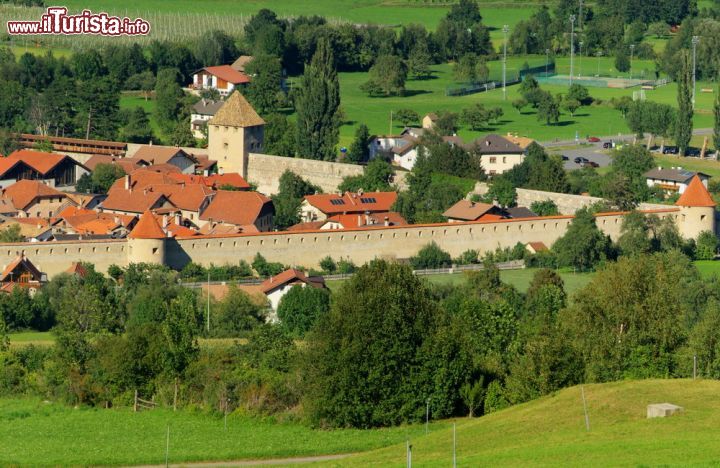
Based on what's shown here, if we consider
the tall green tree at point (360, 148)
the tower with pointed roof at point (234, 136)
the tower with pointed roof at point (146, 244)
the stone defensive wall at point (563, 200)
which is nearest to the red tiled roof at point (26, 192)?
the tower with pointed roof at point (234, 136)

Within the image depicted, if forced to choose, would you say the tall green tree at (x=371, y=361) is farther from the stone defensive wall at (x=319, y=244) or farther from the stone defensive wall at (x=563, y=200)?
the stone defensive wall at (x=563, y=200)

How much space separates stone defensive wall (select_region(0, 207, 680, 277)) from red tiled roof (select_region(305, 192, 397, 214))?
3754 millimetres

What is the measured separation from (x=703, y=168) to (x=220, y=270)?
25056 mm

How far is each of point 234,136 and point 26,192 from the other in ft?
28.6

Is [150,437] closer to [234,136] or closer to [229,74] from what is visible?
[234,136]

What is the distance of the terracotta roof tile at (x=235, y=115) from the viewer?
65.9 m

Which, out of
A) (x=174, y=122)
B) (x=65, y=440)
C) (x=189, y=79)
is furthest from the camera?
(x=189, y=79)

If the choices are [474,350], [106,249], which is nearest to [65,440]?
[474,350]

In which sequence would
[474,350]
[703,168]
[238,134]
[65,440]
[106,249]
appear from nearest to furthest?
[65,440] < [474,350] < [106,249] < [238,134] < [703,168]

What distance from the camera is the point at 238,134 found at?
6575cm

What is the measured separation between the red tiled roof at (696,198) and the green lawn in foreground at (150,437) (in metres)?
25.0

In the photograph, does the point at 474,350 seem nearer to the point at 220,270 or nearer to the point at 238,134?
the point at 220,270

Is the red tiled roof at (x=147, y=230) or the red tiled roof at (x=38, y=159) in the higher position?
the red tiled roof at (x=38, y=159)

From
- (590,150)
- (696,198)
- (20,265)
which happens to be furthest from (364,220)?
(590,150)
